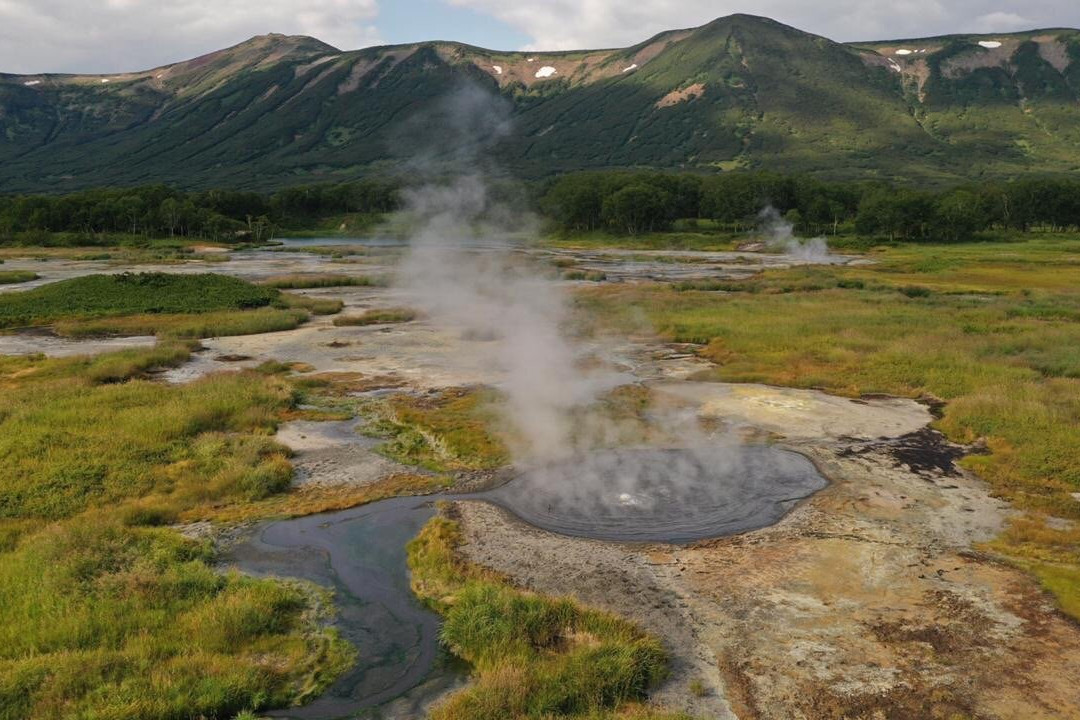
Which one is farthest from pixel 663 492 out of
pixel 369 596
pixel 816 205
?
pixel 816 205

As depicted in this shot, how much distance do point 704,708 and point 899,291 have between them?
53.8 meters

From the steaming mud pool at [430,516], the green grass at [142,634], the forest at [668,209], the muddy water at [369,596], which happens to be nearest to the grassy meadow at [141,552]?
the green grass at [142,634]

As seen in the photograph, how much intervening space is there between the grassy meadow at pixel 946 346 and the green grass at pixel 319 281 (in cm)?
2048

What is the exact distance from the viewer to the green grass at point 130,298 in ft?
158

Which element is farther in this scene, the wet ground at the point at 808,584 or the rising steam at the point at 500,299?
the rising steam at the point at 500,299

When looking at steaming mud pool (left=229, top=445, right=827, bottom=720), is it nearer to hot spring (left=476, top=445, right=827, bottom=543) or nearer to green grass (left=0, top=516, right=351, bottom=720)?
hot spring (left=476, top=445, right=827, bottom=543)

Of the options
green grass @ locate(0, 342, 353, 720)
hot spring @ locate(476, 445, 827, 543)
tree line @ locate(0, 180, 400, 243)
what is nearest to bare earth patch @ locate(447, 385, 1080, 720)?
hot spring @ locate(476, 445, 827, 543)

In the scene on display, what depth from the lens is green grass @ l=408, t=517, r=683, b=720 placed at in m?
10.2

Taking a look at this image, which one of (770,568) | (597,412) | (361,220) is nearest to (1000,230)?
(361,220)

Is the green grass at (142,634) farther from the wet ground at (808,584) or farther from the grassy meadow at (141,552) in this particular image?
the wet ground at (808,584)

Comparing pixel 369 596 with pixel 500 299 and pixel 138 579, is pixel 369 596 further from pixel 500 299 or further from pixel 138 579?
pixel 500 299

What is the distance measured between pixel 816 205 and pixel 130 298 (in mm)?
96357

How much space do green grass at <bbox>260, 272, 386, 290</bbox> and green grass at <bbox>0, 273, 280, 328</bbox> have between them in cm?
717

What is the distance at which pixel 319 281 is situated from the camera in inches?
2566
